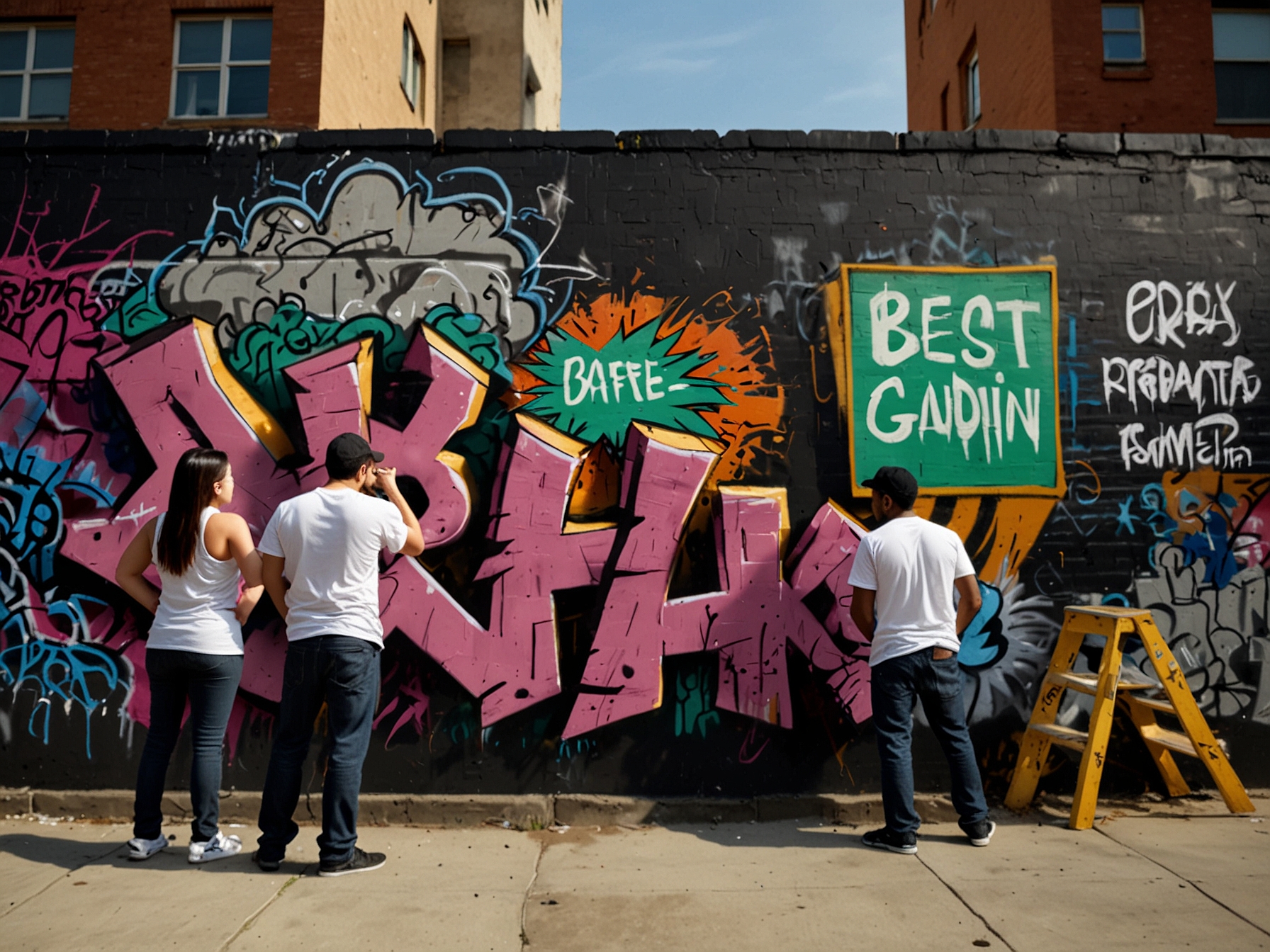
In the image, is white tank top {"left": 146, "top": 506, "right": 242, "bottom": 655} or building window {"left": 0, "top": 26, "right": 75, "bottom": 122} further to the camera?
building window {"left": 0, "top": 26, "right": 75, "bottom": 122}

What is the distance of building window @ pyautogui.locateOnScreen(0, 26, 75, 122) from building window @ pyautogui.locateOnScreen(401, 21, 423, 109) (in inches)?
195

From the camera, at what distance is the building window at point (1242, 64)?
12.3 meters

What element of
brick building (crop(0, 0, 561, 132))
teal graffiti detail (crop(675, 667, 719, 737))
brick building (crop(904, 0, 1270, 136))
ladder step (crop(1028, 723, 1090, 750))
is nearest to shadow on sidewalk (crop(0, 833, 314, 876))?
teal graffiti detail (crop(675, 667, 719, 737))

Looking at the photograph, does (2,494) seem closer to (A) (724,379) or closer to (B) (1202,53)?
(A) (724,379)

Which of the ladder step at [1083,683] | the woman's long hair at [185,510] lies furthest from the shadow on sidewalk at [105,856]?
the ladder step at [1083,683]

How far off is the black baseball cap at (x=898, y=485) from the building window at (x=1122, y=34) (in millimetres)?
11737

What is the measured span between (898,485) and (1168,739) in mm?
2145

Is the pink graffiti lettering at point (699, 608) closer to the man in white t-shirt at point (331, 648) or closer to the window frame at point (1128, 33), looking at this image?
the man in white t-shirt at point (331, 648)

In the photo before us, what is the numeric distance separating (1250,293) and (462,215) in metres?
4.71

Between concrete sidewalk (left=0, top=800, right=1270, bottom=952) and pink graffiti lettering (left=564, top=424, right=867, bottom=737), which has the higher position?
pink graffiti lettering (left=564, top=424, right=867, bottom=737)

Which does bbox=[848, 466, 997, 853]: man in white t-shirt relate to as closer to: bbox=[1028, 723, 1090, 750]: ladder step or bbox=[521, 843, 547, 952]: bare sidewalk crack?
bbox=[1028, 723, 1090, 750]: ladder step

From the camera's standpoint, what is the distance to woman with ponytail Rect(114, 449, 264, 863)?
3.87 meters

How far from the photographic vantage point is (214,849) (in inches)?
154

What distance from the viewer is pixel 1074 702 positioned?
15.7ft
